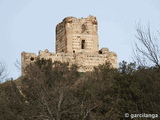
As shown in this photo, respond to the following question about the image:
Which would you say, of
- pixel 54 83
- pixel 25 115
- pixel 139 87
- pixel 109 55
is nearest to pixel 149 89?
pixel 139 87

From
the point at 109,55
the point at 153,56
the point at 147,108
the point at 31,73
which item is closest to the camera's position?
the point at 153,56

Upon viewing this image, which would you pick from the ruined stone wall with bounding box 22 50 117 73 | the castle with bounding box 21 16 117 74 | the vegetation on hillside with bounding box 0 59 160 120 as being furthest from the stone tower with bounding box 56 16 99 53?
the vegetation on hillside with bounding box 0 59 160 120

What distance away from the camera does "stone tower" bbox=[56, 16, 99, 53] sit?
162 feet

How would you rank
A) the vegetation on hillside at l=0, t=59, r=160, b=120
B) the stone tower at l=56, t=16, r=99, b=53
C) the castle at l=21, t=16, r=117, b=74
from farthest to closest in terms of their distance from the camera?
1. the stone tower at l=56, t=16, r=99, b=53
2. the castle at l=21, t=16, r=117, b=74
3. the vegetation on hillside at l=0, t=59, r=160, b=120

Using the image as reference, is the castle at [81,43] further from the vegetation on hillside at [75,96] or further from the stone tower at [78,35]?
the vegetation on hillside at [75,96]

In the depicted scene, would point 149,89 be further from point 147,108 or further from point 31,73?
point 31,73

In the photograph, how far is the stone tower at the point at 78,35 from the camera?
49438 mm

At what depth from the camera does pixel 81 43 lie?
49.8 meters

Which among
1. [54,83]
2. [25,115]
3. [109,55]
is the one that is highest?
[109,55]

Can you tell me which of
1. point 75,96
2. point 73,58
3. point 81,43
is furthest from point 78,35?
point 75,96

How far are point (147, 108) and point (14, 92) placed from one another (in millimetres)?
8752

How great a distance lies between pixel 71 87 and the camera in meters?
29.6

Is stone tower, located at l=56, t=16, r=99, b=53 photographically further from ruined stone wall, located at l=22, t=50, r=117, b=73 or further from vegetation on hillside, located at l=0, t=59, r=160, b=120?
vegetation on hillside, located at l=0, t=59, r=160, b=120

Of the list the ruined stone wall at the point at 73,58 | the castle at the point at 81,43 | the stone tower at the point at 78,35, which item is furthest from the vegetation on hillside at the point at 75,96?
the stone tower at the point at 78,35
